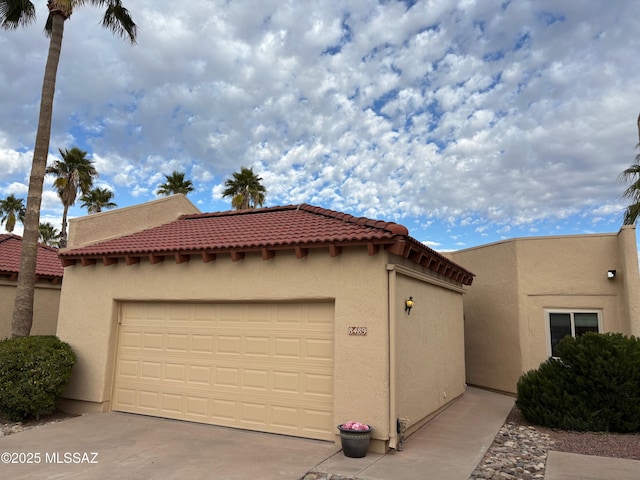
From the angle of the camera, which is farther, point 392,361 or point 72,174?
point 72,174

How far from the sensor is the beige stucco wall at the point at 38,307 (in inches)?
514

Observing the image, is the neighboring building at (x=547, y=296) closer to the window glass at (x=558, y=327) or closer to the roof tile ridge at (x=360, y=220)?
the window glass at (x=558, y=327)

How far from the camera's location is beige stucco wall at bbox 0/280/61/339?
514 inches

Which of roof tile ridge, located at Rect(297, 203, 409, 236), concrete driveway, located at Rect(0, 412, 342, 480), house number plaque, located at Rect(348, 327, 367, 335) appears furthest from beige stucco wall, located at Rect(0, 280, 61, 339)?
house number plaque, located at Rect(348, 327, 367, 335)

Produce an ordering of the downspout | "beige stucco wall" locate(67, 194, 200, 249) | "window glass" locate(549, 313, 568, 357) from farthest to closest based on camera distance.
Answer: "window glass" locate(549, 313, 568, 357), "beige stucco wall" locate(67, 194, 200, 249), the downspout

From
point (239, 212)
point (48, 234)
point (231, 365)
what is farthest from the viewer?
point (48, 234)

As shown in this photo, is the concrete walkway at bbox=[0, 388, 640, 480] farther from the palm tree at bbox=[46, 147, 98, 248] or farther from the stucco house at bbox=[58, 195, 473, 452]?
the palm tree at bbox=[46, 147, 98, 248]

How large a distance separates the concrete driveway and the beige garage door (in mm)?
354

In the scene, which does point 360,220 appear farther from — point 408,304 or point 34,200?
point 34,200

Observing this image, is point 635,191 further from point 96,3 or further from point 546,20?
point 96,3

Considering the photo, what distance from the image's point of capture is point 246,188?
94.9 ft

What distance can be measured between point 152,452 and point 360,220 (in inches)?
204

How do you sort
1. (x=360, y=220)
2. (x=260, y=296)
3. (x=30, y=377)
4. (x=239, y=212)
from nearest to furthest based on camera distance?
(x=360, y=220)
(x=260, y=296)
(x=30, y=377)
(x=239, y=212)

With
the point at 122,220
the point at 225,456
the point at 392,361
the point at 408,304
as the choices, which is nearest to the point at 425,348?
the point at 408,304
